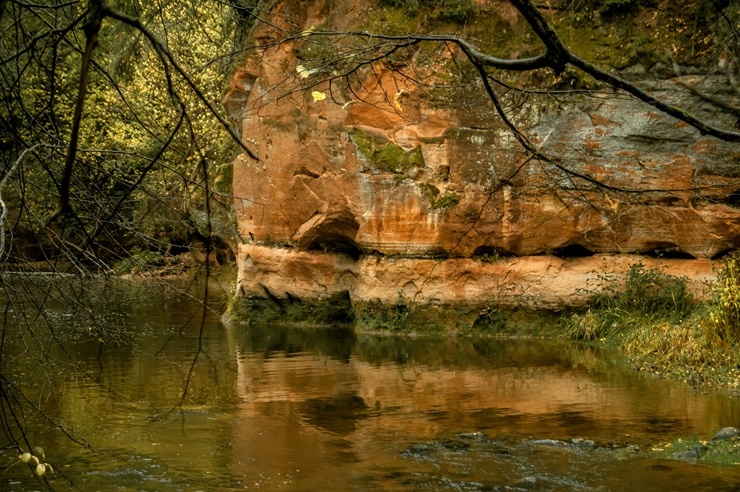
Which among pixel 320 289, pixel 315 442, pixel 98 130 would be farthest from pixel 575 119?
pixel 98 130

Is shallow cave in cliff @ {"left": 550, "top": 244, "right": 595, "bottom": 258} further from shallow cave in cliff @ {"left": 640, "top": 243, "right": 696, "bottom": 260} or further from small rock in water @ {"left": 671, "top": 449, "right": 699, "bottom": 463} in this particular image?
small rock in water @ {"left": 671, "top": 449, "right": 699, "bottom": 463}

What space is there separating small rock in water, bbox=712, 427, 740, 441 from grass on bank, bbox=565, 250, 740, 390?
2.59 m

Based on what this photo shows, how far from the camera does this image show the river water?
8617 mm

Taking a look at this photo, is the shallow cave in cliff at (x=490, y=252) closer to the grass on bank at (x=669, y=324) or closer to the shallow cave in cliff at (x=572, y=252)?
the shallow cave in cliff at (x=572, y=252)

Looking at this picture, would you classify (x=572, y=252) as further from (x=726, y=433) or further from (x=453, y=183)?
(x=726, y=433)

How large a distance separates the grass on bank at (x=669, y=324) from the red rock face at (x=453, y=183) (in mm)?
524

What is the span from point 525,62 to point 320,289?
16.2 m

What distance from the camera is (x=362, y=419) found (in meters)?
11.2

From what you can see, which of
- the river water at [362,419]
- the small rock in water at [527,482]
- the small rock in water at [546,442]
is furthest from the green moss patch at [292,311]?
the small rock in water at [527,482]

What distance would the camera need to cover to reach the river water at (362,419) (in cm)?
862

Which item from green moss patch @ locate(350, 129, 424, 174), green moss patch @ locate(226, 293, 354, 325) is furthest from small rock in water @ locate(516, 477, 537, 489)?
green moss patch @ locate(226, 293, 354, 325)

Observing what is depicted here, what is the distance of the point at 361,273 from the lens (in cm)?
1853

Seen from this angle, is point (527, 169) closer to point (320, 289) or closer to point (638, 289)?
point (638, 289)

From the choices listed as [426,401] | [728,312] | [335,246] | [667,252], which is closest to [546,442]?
[426,401]
